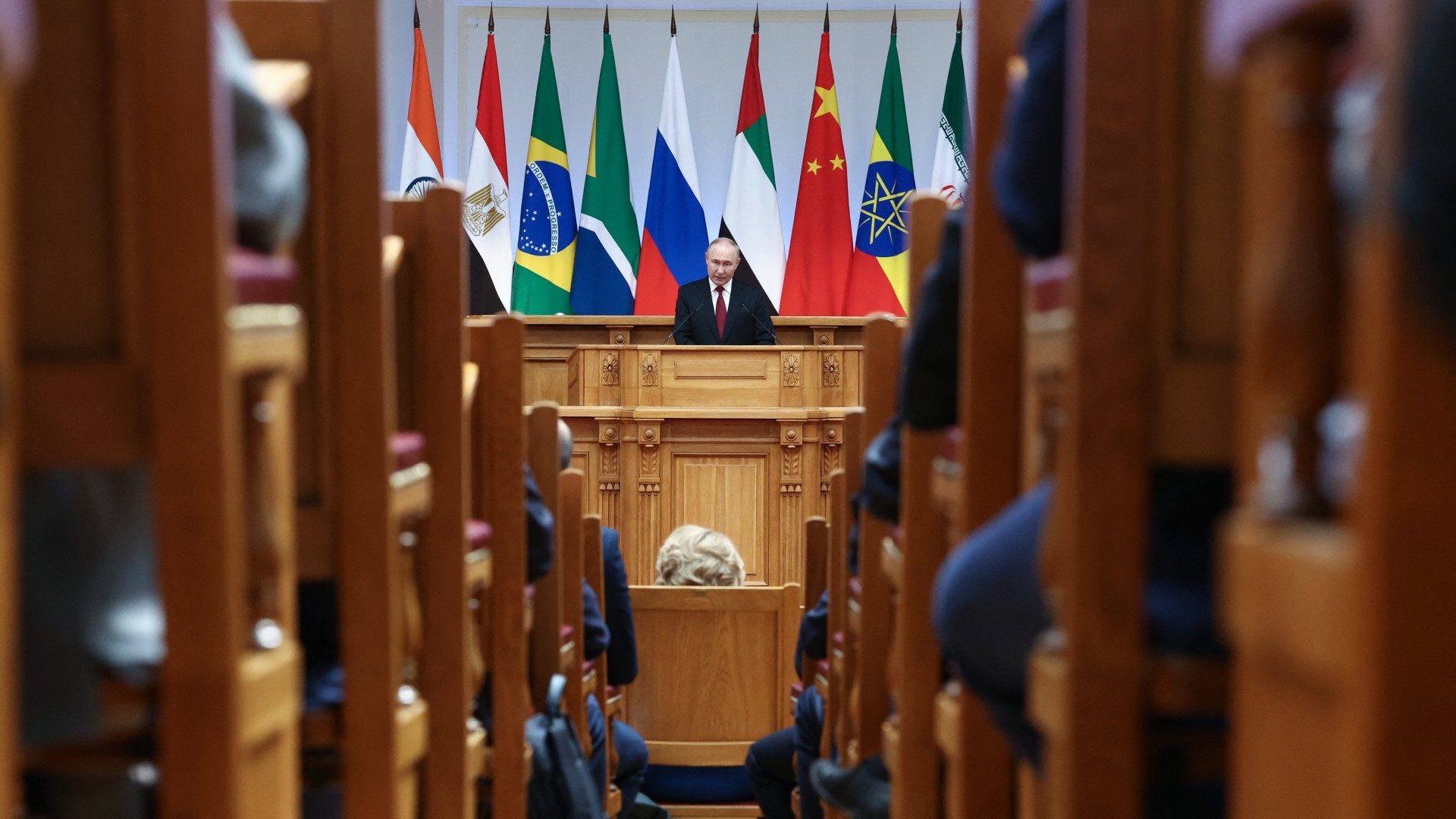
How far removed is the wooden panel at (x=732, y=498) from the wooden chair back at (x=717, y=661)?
4.90 feet

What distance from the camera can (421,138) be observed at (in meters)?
7.03

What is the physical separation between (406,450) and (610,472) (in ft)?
11.1

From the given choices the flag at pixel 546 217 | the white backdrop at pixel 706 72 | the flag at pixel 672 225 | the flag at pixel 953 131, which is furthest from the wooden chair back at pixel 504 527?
the white backdrop at pixel 706 72

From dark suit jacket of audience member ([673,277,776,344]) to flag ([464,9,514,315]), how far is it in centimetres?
121

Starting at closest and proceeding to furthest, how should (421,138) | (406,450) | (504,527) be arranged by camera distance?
(406,450), (504,527), (421,138)

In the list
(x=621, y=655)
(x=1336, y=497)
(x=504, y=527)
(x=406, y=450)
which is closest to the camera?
(x=1336, y=497)

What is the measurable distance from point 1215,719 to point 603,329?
213 inches

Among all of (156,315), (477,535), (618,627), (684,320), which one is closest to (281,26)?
(156,315)

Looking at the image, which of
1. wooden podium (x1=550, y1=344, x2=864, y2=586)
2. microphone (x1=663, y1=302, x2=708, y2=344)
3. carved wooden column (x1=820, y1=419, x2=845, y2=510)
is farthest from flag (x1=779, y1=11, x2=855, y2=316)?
carved wooden column (x1=820, y1=419, x2=845, y2=510)

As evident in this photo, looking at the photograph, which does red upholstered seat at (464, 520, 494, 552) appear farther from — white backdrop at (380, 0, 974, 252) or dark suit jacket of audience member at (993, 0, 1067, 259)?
white backdrop at (380, 0, 974, 252)

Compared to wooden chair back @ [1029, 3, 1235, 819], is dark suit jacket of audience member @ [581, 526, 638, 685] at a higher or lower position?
lower

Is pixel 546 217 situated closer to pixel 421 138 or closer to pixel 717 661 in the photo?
pixel 421 138

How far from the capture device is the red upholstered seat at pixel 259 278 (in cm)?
101

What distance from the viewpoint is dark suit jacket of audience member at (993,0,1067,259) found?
1.01m
